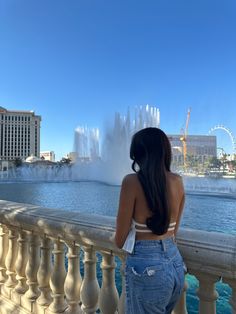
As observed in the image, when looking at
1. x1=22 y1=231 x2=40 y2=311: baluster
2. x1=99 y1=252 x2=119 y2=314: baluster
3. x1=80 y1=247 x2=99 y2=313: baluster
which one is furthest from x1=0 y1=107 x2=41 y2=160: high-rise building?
x1=99 y1=252 x2=119 y2=314: baluster

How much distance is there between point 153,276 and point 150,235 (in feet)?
0.73

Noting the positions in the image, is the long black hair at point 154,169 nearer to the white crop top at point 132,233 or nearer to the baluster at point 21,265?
the white crop top at point 132,233

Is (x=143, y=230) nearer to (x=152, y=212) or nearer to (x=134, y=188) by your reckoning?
(x=152, y=212)

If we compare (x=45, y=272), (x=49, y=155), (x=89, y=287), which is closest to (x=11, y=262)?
(x=45, y=272)

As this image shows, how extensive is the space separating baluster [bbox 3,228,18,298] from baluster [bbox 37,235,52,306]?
0.50 m

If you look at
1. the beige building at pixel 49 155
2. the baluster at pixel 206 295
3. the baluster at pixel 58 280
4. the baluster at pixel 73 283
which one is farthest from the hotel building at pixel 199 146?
the beige building at pixel 49 155

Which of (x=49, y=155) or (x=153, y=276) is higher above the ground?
(x=49, y=155)

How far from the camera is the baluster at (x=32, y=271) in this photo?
3166 millimetres

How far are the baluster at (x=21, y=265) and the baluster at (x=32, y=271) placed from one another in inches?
5.0

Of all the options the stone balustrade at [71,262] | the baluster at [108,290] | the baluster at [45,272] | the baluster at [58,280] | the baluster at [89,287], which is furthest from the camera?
the baluster at [45,272]

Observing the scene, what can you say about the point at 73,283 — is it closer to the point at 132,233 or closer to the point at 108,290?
the point at 108,290

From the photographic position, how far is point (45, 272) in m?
3.06

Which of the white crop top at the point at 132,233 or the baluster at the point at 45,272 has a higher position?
the white crop top at the point at 132,233

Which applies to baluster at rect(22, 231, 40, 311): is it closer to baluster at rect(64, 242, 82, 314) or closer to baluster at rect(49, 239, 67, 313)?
baluster at rect(49, 239, 67, 313)
